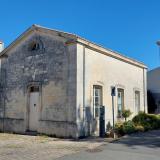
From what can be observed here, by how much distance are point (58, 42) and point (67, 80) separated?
7.21 ft

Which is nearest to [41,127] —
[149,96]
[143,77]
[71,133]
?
[71,133]

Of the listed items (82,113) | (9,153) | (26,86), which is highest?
(26,86)

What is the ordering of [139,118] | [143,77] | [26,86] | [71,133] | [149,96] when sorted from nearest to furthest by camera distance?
[71,133], [26,86], [139,118], [143,77], [149,96]

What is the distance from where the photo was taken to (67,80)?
1293 cm

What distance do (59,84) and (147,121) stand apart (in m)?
6.53

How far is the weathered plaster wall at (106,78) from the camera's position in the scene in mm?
12898

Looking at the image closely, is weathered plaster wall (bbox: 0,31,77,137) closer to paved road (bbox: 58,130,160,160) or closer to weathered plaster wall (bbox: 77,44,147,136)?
weathered plaster wall (bbox: 77,44,147,136)

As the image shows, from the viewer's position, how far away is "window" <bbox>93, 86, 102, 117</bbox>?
1388cm

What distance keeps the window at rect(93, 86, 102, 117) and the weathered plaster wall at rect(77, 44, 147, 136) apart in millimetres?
281

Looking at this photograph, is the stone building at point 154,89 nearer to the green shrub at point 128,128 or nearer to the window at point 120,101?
the window at point 120,101

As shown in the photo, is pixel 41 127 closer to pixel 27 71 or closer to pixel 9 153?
pixel 27 71

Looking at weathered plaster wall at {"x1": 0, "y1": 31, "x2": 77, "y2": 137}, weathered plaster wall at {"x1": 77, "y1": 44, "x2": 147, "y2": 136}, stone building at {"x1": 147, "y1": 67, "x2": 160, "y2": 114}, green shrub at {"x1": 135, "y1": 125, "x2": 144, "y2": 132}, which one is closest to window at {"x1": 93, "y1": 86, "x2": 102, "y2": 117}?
weathered plaster wall at {"x1": 77, "y1": 44, "x2": 147, "y2": 136}

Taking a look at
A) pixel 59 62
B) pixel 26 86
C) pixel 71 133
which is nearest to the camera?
pixel 71 133

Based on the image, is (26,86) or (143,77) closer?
(26,86)
